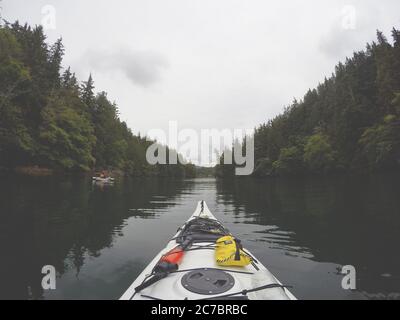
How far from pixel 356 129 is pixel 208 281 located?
48.6 m

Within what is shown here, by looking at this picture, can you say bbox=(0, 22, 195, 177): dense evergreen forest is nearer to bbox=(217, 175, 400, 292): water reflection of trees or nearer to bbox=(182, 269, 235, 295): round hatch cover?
bbox=(217, 175, 400, 292): water reflection of trees

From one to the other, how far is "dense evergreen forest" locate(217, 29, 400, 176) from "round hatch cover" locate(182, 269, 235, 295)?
3671 centimetres

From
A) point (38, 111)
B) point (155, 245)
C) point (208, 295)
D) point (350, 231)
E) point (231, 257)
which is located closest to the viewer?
point (208, 295)

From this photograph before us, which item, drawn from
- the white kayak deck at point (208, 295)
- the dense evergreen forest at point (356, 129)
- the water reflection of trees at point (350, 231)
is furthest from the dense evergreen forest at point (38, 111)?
the dense evergreen forest at point (356, 129)

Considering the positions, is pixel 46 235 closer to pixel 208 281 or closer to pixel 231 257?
pixel 231 257

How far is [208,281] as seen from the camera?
435 cm

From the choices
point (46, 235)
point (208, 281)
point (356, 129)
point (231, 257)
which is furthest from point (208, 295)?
point (356, 129)

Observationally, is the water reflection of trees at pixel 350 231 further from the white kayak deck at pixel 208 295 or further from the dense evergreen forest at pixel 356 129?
the dense evergreen forest at pixel 356 129

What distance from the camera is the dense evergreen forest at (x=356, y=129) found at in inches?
1441

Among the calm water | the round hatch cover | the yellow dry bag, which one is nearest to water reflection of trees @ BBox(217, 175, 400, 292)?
the calm water

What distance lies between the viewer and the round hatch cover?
412 centimetres

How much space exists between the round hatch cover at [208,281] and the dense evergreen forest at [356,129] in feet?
120

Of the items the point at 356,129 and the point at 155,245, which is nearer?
the point at 155,245
